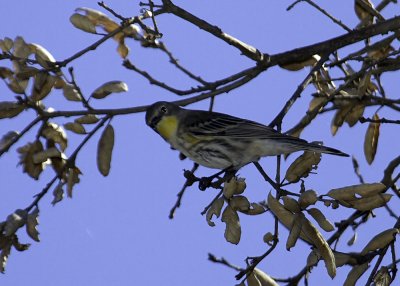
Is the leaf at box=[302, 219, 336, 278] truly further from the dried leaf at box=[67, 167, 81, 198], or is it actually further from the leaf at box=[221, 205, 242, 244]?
the dried leaf at box=[67, 167, 81, 198]

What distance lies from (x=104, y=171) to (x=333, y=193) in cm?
174

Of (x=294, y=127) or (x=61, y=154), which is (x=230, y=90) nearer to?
(x=294, y=127)

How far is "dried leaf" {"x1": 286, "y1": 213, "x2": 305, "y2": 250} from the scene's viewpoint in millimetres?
5410

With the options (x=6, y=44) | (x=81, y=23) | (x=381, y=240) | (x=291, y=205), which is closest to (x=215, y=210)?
(x=291, y=205)

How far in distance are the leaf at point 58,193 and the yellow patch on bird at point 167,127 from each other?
1.94m

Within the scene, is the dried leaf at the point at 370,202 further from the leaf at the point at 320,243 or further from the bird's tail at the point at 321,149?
the bird's tail at the point at 321,149

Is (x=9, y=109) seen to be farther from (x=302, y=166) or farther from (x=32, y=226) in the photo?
(x=302, y=166)

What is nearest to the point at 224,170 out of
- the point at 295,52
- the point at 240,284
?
the point at 295,52

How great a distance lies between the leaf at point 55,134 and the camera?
6.37 meters

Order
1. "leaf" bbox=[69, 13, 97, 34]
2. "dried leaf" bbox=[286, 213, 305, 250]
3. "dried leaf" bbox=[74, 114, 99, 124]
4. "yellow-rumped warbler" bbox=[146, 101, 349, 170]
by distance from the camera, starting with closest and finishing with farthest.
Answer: "dried leaf" bbox=[286, 213, 305, 250] < "dried leaf" bbox=[74, 114, 99, 124] < "leaf" bbox=[69, 13, 97, 34] < "yellow-rumped warbler" bbox=[146, 101, 349, 170]

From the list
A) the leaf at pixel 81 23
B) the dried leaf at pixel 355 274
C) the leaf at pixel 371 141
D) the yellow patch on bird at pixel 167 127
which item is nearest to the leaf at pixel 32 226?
the leaf at pixel 81 23

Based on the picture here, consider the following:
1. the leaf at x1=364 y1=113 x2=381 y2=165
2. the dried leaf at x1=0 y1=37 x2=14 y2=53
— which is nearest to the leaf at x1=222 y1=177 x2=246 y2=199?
the leaf at x1=364 y1=113 x2=381 y2=165

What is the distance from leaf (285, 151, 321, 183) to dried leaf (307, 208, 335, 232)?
0.39m

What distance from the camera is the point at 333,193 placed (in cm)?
553
